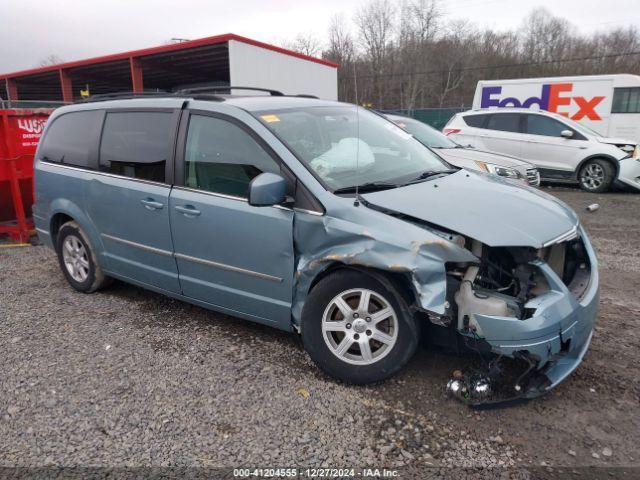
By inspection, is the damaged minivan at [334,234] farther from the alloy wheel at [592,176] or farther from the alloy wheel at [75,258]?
the alloy wheel at [592,176]

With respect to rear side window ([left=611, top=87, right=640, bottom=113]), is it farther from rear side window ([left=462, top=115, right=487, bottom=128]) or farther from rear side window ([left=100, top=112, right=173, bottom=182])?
rear side window ([left=100, top=112, right=173, bottom=182])

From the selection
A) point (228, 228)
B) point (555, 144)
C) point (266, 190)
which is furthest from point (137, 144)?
point (555, 144)

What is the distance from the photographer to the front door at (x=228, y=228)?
3.20m

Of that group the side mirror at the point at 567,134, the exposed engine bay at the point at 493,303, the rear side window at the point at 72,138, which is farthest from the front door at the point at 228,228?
the side mirror at the point at 567,134

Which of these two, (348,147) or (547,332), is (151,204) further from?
(547,332)

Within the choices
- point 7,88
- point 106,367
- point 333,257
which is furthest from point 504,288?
point 7,88

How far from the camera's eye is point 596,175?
10.6 metres

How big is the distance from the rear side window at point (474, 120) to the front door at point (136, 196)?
30.8ft

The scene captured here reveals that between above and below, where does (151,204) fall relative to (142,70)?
below

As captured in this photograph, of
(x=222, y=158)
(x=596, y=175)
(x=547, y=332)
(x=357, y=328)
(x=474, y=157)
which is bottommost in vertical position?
(x=596, y=175)

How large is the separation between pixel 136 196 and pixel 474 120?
9.73 metres

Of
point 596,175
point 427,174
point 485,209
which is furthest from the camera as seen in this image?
point 596,175

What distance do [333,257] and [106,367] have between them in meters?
1.80

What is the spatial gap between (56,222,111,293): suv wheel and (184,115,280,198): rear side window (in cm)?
162
